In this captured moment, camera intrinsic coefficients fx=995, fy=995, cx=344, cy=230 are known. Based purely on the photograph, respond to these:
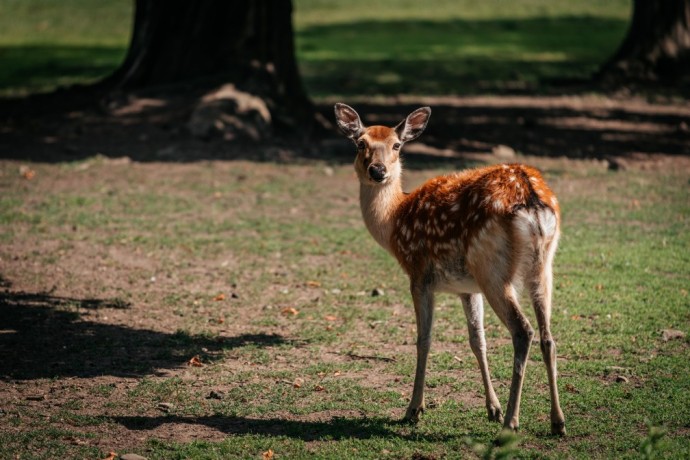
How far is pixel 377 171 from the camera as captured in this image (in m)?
7.42

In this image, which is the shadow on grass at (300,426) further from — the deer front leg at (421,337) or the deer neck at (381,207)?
the deer neck at (381,207)

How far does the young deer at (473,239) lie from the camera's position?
21.2 feet

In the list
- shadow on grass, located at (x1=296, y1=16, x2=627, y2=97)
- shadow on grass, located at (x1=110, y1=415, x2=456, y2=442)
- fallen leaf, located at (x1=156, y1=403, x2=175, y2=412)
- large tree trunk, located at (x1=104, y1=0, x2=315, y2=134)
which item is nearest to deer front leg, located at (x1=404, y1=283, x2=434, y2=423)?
shadow on grass, located at (x1=110, y1=415, x2=456, y2=442)

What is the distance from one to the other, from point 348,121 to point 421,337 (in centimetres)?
203

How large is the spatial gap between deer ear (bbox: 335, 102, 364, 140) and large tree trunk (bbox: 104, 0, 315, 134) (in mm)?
9533

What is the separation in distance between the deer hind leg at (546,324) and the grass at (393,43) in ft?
52.1

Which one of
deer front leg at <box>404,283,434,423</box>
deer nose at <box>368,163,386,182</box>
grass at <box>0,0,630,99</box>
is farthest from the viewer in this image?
grass at <box>0,0,630,99</box>

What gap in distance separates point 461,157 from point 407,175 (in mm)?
1702

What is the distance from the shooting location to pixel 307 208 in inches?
534

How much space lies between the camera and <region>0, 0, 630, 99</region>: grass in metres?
24.3

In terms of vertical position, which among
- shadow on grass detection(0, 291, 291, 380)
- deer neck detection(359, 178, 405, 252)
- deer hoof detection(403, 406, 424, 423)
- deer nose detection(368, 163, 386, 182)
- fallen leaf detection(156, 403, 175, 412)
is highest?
deer nose detection(368, 163, 386, 182)

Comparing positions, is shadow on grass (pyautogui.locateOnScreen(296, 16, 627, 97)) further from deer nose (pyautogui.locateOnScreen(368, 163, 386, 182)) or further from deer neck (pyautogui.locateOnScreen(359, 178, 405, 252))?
deer nose (pyautogui.locateOnScreen(368, 163, 386, 182))

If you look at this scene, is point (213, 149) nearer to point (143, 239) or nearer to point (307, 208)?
point (307, 208)

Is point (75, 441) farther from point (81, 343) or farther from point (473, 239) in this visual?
point (473, 239)
